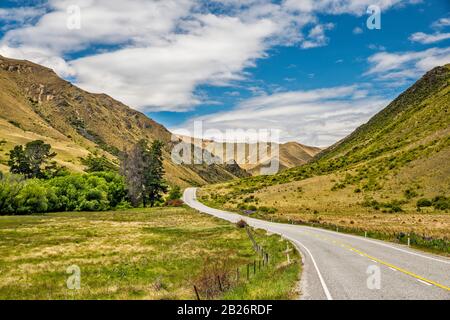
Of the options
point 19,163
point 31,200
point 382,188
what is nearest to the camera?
point 382,188

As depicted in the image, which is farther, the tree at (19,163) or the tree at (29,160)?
the tree at (29,160)

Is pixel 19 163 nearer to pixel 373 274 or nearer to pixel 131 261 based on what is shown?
pixel 131 261

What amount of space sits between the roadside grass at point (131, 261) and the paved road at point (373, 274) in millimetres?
1201

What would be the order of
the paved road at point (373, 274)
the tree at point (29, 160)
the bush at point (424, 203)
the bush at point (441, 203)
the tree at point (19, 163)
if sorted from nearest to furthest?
the paved road at point (373, 274) → the bush at point (441, 203) → the bush at point (424, 203) → the tree at point (19, 163) → the tree at point (29, 160)

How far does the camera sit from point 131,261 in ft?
112

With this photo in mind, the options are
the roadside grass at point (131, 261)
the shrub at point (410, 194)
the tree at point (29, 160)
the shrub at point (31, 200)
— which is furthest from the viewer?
the tree at point (29, 160)

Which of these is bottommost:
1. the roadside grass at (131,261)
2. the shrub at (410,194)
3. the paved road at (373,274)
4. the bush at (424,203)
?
the roadside grass at (131,261)

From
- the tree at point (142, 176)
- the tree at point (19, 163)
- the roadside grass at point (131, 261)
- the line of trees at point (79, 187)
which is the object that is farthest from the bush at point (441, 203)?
the tree at point (19, 163)

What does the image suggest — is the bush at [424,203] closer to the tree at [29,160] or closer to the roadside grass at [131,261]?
the roadside grass at [131,261]

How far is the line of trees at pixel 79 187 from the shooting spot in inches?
3681

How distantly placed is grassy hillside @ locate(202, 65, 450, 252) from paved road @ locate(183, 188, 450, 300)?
48.5 ft

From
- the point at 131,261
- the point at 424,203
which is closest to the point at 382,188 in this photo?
the point at 424,203

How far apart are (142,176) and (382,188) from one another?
207ft

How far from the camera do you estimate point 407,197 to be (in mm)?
85188
